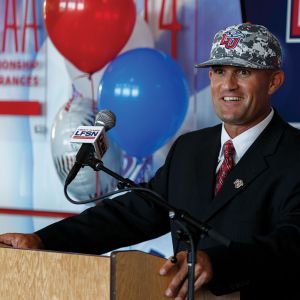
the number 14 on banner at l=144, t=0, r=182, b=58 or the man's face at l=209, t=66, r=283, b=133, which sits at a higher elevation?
the number 14 on banner at l=144, t=0, r=182, b=58

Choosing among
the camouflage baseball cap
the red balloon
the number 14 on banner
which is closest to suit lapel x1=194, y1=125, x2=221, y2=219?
the camouflage baseball cap

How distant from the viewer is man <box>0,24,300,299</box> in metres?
1.87

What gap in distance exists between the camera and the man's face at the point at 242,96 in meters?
2.06

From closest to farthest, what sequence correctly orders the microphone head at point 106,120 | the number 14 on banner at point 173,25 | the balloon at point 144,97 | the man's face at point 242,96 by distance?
the microphone head at point 106,120, the man's face at point 242,96, the balloon at point 144,97, the number 14 on banner at point 173,25

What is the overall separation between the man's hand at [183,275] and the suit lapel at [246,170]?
42 centimetres

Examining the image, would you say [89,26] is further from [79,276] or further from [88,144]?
[79,276]

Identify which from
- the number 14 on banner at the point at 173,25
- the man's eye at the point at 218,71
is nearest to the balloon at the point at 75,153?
the number 14 on banner at the point at 173,25

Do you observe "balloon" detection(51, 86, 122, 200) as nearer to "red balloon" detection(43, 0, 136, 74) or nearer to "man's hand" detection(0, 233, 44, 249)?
"red balloon" detection(43, 0, 136, 74)

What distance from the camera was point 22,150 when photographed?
417 cm

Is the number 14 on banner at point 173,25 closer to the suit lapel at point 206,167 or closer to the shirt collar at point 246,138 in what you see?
the suit lapel at point 206,167

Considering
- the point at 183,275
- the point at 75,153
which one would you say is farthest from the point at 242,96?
the point at 75,153

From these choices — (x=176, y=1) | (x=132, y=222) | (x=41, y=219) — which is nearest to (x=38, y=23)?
(x=176, y=1)

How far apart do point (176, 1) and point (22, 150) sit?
48.1 inches

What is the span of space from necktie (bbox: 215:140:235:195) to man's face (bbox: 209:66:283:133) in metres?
0.06
